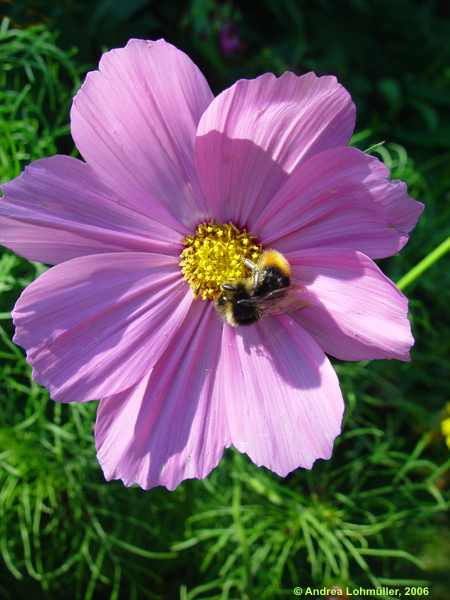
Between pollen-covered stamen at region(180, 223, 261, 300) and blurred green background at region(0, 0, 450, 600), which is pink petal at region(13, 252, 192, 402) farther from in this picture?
blurred green background at region(0, 0, 450, 600)

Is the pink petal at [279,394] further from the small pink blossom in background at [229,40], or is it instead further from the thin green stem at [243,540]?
the small pink blossom in background at [229,40]

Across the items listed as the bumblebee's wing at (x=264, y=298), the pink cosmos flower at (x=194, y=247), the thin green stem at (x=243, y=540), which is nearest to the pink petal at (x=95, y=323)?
the pink cosmos flower at (x=194, y=247)

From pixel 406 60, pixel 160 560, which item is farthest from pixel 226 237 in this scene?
pixel 406 60

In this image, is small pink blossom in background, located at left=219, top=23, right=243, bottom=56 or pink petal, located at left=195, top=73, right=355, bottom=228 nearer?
pink petal, located at left=195, top=73, right=355, bottom=228

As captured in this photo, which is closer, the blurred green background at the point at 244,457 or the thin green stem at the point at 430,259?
the thin green stem at the point at 430,259

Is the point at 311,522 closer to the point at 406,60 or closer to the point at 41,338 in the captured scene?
the point at 41,338

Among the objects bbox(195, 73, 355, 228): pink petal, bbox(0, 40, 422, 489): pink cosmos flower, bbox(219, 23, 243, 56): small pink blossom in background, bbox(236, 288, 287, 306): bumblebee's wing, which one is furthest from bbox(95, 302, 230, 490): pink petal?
bbox(219, 23, 243, 56): small pink blossom in background
